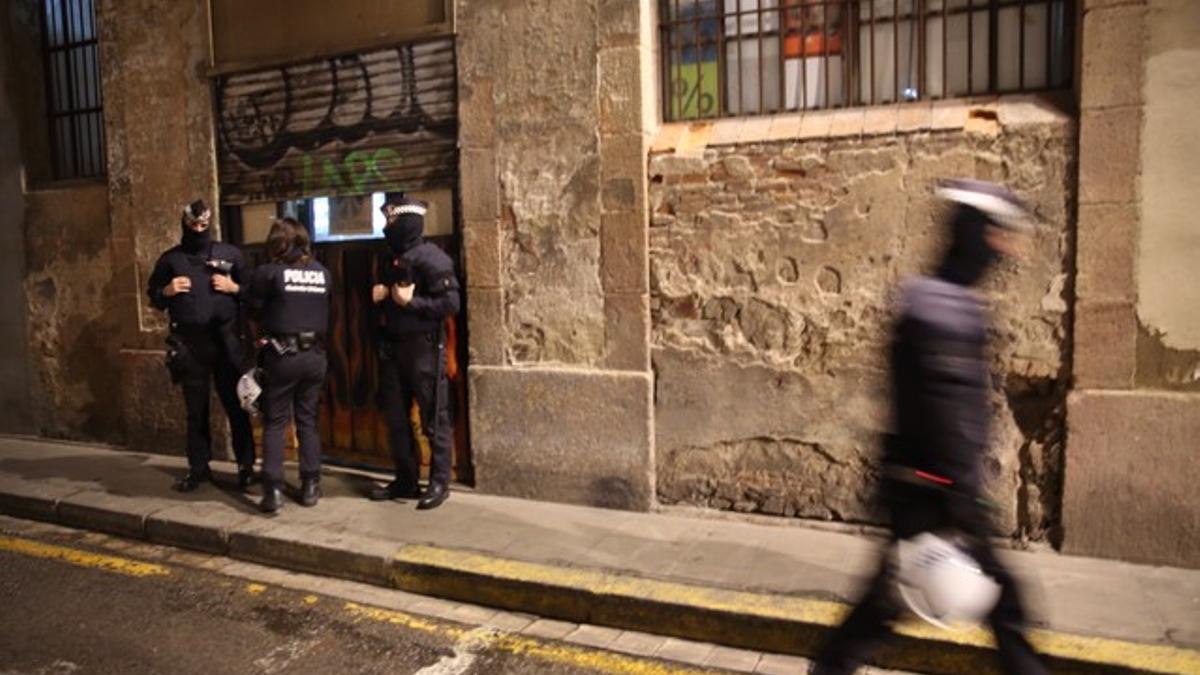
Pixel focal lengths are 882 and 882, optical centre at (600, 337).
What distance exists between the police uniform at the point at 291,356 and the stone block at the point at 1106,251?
15.1 ft

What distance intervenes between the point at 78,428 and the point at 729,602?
6.89 meters

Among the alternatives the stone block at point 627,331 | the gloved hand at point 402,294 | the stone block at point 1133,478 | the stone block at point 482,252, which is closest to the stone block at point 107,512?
the gloved hand at point 402,294

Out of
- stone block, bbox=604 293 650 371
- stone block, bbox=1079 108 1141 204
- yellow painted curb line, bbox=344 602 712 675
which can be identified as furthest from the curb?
stone block, bbox=1079 108 1141 204

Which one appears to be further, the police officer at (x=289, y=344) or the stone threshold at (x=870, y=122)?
the police officer at (x=289, y=344)

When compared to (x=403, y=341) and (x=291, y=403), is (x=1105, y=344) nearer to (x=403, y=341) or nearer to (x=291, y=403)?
(x=403, y=341)

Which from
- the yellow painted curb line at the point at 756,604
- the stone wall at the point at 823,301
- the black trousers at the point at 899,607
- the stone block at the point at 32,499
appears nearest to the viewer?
the black trousers at the point at 899,607

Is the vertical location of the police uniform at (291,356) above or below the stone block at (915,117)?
below

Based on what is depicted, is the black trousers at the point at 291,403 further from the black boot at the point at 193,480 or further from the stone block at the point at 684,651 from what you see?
the stone block at the point at 684,651

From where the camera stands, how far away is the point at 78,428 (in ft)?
27.3

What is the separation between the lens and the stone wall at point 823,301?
16.0 ft

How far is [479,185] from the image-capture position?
20.2ft

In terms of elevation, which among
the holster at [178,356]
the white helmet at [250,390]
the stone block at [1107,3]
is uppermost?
the stone block at [1107,3]

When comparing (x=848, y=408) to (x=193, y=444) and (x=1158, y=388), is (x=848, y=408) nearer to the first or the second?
(x=1158, y=388)

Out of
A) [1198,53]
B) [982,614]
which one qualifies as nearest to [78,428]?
[982,614]
